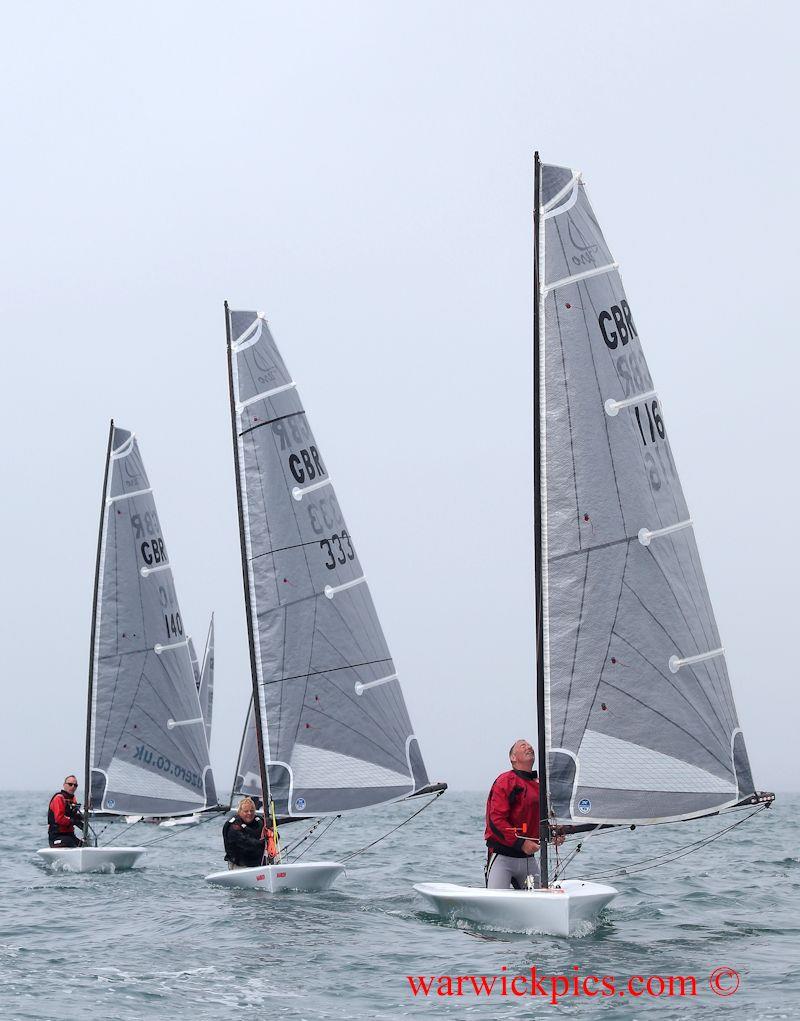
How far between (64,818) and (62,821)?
75 millimetres

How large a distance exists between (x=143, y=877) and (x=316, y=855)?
740 centimetres

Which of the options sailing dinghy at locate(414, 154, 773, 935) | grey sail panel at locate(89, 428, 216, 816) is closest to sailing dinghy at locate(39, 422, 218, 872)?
grey sail panel at locate(89, 428, 216, 816)

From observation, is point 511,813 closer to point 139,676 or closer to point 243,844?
point 243,844

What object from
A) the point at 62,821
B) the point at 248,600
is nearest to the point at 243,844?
the point at 248,600

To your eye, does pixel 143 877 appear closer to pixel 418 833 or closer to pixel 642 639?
pixel 642 639

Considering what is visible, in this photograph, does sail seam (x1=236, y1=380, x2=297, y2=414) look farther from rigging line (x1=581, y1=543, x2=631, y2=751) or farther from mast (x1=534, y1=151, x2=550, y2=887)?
rigging line (x1=581, y1=543, x2=631, y2=751)

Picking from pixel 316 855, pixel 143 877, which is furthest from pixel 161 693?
pixel 316 855

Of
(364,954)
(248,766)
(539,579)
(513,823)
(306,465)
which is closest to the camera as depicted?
(364,954)

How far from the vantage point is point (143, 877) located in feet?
70.1

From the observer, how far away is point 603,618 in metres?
13.2

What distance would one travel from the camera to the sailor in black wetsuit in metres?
18.2

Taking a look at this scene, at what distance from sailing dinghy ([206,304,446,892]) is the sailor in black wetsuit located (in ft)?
1.27

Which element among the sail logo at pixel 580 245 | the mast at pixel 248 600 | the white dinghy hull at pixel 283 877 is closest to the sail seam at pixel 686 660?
the sail logo at pixel 580 245

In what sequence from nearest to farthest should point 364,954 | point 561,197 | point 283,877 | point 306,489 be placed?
point 364,954, point 561,197, point 283,877, point 306,489
